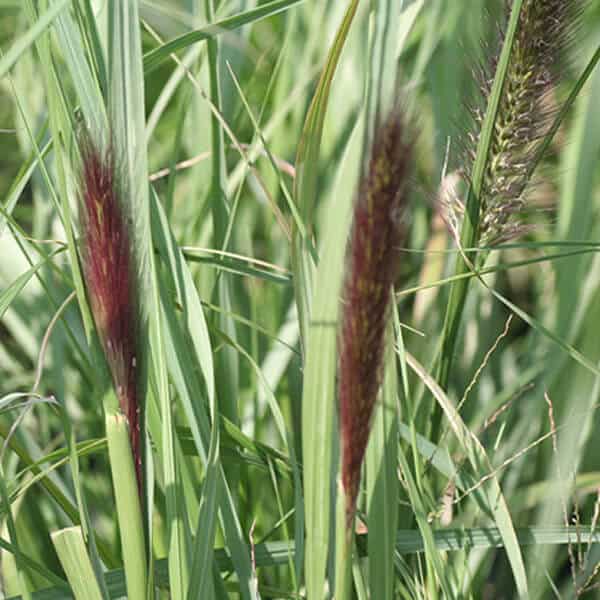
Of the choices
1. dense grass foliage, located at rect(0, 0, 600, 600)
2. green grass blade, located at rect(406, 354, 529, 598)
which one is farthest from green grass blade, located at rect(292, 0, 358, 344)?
green grass blade, located at rect(406, 354, 529, 598)

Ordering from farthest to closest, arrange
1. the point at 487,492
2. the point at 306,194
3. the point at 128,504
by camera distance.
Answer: the point at 487,492, the point at 306,194, the point at 128,504

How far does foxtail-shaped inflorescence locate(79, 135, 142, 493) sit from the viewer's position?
541 mm

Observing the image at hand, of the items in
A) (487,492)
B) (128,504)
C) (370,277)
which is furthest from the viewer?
(487,492)

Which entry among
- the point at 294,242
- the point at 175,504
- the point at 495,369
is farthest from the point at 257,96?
the point at 175,504

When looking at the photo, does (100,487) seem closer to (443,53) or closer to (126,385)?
(126,385)

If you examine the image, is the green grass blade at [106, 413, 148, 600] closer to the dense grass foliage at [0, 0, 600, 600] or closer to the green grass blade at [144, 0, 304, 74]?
the dense grass foliage at [0, 0, 600, 600]

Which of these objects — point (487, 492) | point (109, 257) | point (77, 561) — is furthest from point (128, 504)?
point (487, 492)

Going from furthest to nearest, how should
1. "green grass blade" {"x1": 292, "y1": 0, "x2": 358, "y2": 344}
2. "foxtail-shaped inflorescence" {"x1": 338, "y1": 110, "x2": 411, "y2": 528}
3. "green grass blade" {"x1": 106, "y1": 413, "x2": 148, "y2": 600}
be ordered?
"green grass blade" {"x1": 292, "y1": 0, "x2": 358, "y2": 344} → "green grass blade" {"x1": 106, "y1": 413, "x2": 148, "y2": 600} → "foxtail-shaped inflorescence" {"x1": 338, "y1": 110, "x2": 411, "y2": 528}

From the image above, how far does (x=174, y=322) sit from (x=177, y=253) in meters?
0.06

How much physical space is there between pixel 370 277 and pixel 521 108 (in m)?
0.36

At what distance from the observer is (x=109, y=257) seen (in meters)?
0.54

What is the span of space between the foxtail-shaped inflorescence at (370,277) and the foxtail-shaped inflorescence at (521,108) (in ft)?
1.03

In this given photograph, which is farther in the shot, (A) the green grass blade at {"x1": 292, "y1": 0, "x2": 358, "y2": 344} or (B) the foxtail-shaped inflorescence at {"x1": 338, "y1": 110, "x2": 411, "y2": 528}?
(A) the green grass blade at {"x1": 292, "y1": 0, "x2": 358, "y2": 344}

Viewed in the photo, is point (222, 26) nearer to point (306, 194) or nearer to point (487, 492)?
point (306, 194)
